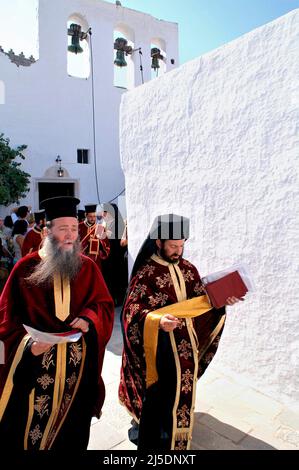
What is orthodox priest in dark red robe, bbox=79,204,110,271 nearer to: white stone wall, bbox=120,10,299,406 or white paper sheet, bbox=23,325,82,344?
white stone wall, bbox=120,10,299,406

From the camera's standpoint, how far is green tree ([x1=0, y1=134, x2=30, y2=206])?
10.9m

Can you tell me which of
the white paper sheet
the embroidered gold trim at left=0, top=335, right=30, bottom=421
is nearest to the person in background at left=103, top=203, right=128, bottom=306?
the embroidered gold trim at left=0, top=335, right=30, bottom=421

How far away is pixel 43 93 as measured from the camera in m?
12.2

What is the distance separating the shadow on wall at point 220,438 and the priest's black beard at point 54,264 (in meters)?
1.80

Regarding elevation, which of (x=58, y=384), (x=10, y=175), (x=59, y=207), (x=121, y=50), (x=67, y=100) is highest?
(x=121, y=50)

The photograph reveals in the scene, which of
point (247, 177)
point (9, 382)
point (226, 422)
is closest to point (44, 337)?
point (9, 382)

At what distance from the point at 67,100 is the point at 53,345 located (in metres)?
11.7

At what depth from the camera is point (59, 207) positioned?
256cm

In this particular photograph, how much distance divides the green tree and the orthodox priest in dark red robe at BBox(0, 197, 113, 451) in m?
8.88

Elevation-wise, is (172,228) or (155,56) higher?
(155,56)

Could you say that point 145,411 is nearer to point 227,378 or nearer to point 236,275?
point 236,275

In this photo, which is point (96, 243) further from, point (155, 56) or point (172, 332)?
point (155, 56)

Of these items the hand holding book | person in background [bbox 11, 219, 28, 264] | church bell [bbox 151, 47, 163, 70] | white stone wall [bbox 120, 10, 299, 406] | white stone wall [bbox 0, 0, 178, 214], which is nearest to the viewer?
the hand holding book

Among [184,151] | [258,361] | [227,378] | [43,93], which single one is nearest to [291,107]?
[184,151]
